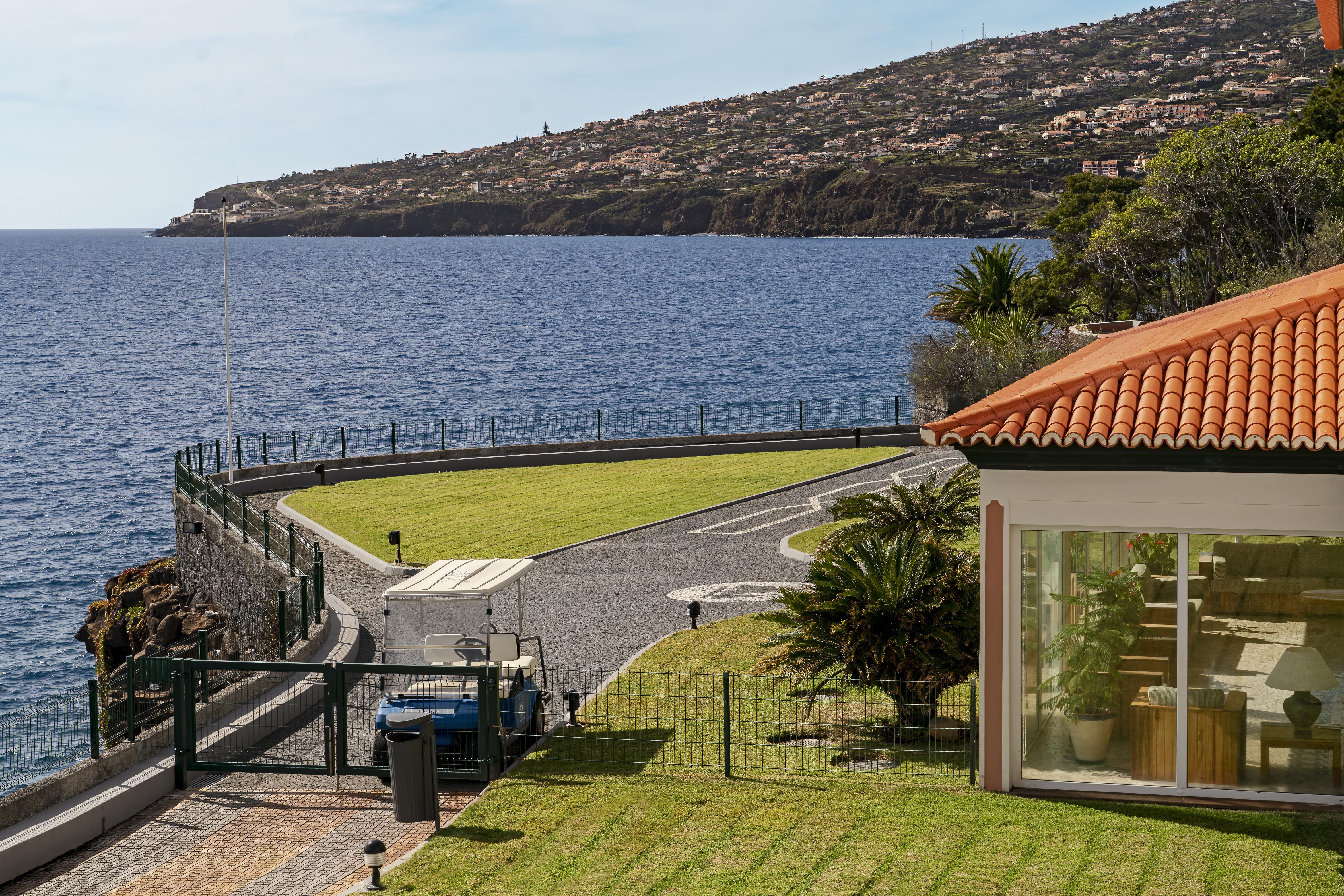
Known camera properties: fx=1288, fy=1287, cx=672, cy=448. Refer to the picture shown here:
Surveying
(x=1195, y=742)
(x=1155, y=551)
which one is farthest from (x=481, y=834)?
(x=1155, y=551)

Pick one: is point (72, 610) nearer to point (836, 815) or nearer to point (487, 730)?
point (487, 730)

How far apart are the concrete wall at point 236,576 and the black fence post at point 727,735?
7.05m

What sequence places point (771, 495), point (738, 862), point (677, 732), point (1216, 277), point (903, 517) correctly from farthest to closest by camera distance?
point (1216, 277)
point (771, 495)
point (903, 517)
point (677, 732)
point (738, 862)

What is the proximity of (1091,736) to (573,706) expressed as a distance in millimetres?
5941

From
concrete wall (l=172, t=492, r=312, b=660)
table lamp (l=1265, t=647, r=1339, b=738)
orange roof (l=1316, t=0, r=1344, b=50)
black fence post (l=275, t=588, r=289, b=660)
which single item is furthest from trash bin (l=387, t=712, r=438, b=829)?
orange roof (l=1316, t=0, r=1344, b=50)

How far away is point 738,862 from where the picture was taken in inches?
454

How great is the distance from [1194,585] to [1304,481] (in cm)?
138

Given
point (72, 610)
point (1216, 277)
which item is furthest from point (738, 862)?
point (1216, 277)

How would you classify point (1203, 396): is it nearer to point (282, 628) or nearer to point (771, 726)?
Answer: point (771, 726)

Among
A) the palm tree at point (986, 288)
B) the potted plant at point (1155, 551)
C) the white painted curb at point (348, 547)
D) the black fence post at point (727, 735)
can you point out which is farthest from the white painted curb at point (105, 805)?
the palm tree at point (986, 288)

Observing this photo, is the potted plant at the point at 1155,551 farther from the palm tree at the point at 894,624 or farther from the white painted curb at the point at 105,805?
the white painted curb at the point at 105,805

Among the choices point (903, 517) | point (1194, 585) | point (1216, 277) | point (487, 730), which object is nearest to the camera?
point (1194, 585)

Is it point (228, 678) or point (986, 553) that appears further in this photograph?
point (228, 678)

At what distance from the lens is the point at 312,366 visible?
324 ft
